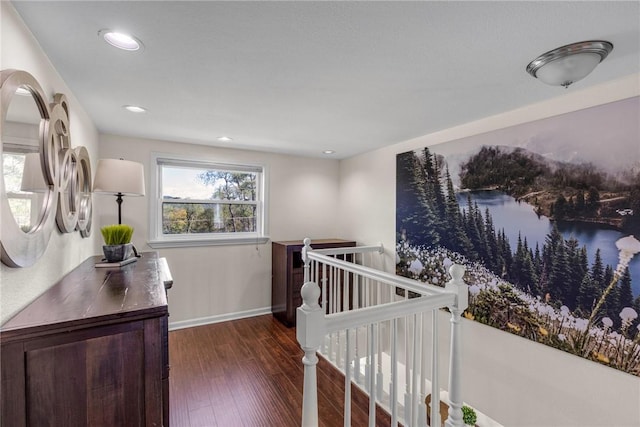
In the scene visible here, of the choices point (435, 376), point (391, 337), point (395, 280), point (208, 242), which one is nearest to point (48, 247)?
point (391, 337)

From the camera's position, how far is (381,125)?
2672mm

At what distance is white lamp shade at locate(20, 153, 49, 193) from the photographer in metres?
1.18

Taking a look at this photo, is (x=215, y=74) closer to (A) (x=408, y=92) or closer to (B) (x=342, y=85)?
(B) (x=342, y=85)

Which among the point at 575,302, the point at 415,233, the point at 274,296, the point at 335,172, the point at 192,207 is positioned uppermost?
the point at 335,172

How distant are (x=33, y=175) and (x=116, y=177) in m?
0.95

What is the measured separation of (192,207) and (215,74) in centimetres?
222

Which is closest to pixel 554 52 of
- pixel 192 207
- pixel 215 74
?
pixel 215 74

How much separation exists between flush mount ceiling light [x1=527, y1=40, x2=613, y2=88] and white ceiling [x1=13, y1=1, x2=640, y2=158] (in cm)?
5

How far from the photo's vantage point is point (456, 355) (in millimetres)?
1489

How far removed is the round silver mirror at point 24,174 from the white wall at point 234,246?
1835mm

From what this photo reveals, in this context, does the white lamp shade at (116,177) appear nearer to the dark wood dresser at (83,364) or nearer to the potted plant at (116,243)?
the potted plant at (116,243)

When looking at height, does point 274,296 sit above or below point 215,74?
below

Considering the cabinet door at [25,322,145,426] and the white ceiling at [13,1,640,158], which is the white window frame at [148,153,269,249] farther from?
the cabinet door at [25,322,145,426]

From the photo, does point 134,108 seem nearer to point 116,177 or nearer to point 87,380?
point 116,177
